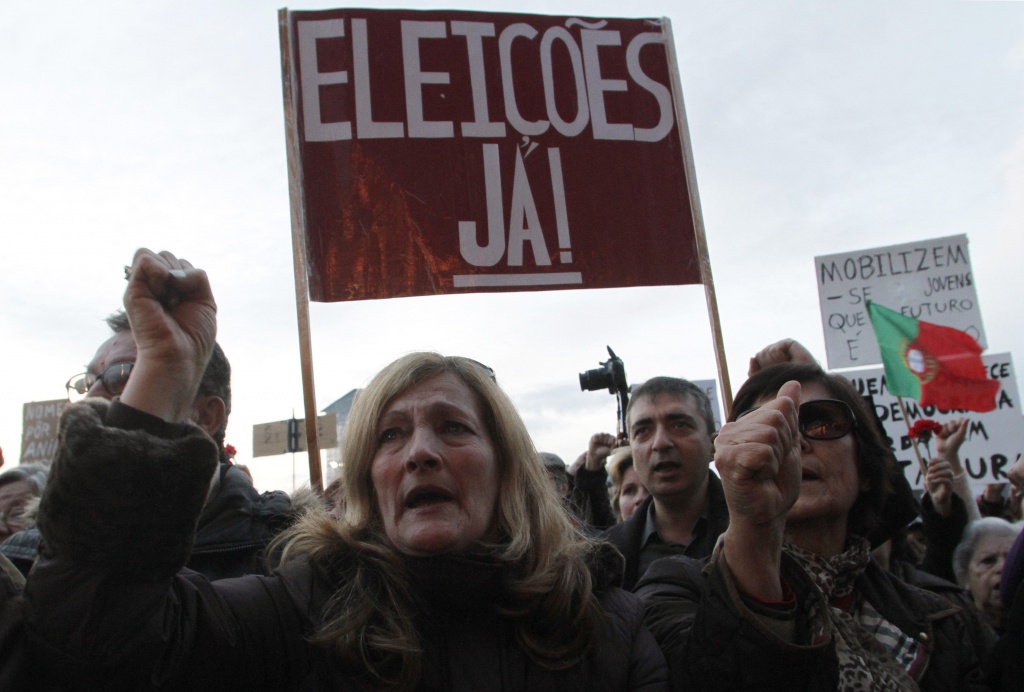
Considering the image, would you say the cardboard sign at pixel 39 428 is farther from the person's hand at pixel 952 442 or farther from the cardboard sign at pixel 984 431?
the person's hand at pixel 952 442

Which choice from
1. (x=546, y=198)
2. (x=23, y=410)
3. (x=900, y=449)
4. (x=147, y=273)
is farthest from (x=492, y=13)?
(x=23, y=410)

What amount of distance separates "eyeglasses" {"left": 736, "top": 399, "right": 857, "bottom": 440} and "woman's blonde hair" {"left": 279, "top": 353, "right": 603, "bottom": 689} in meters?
0.64

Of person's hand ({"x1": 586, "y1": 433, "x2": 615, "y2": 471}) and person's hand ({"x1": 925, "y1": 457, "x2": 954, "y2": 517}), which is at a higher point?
person's hand ({"x1": 586, "y1": 433, "x2": 615, "y2": 471})

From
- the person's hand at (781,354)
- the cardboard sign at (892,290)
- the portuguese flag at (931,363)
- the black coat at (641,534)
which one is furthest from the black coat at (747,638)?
the cardboard sign at (892,290)

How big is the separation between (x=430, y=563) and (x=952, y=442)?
11.0 feet

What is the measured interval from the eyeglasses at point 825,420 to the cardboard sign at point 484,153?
159 cm

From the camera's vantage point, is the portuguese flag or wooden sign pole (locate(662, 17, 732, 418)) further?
the portuguese flag

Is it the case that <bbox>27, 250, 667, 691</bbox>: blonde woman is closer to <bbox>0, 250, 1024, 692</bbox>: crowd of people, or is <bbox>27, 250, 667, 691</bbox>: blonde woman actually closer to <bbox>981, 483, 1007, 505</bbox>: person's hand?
<bbox>0, 250, 1024, 692</bbox>: crowd of people

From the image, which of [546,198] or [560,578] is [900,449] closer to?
[546,198]

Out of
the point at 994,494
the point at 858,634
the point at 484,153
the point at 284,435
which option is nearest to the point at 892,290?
the point at 994,494

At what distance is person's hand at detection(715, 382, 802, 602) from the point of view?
150 centimetres

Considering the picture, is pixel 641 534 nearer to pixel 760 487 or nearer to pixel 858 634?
pixel 858 634

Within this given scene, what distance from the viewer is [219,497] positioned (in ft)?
6.59

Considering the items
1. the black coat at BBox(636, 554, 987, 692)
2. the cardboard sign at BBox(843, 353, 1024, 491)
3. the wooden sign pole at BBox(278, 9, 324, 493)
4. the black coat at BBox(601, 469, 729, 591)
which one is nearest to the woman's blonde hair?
the black coat at BBox(636, 554, 987, 692)
